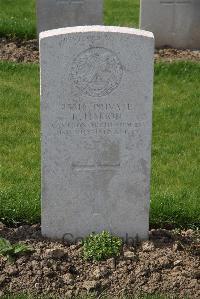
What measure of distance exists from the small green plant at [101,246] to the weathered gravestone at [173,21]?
543 centimetres

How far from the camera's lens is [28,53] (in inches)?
385

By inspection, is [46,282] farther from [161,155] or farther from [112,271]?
[161,155]

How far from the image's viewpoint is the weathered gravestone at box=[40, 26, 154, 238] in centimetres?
487

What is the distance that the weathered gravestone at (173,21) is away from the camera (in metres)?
10.1

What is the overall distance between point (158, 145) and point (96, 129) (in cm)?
218

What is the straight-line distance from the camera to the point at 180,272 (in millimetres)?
4945

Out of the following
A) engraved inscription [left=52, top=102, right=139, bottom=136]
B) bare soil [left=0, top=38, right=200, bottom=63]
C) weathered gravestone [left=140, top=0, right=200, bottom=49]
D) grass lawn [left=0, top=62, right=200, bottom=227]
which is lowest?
grass lawn [left=0, top=62, right=200, bottom=227]

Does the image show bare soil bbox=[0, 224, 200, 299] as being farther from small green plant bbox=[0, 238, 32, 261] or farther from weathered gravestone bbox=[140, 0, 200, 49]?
weathered gravestone bbox=[140, 0, 200, 49]

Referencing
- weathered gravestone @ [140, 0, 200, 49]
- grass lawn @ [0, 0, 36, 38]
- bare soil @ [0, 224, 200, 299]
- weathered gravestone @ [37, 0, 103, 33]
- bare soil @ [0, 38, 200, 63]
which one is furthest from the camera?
grass lawn @ [0, 0, 36, 38]

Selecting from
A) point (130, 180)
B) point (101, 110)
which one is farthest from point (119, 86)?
point (130, 180)

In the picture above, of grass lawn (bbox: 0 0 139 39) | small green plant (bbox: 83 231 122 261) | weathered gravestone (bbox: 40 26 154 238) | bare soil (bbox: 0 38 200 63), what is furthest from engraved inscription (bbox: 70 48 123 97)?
grass lawn (bbox: 0 0 139 39)

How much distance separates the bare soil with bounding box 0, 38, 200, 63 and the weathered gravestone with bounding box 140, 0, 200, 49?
19cm

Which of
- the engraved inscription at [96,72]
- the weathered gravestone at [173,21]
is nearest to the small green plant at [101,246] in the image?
the engraved inscription at [96,72]

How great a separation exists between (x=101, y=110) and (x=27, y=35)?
5589 millimetres
